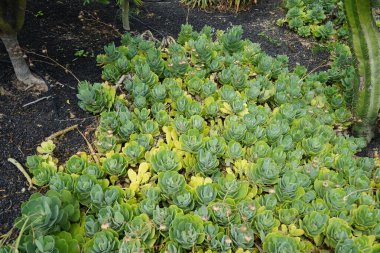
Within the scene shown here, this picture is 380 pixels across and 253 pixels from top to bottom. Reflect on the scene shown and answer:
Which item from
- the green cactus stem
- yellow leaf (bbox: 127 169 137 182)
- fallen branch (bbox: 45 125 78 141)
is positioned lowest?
fallen branch (bbox: 45 125 78 141)

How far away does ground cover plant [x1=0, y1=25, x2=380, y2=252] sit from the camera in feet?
5.04

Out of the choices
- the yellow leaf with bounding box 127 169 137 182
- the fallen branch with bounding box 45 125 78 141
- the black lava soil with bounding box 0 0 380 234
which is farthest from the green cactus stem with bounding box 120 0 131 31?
the yellow leaf with bounding box 127 169 137 182

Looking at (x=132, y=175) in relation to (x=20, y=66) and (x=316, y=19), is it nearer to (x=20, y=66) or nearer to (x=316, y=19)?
(x=20, y=66)

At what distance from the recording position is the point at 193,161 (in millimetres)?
1946

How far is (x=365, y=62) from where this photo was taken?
2.44 meters

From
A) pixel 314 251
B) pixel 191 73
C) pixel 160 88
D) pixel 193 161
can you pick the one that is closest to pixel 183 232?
pixel 193 161

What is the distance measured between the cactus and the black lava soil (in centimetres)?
28

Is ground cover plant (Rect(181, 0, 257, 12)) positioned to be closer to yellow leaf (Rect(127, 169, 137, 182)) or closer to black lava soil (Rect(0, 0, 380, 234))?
black lava soil (Rect(0, 0, 380, 234))

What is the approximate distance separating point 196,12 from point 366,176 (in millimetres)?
3309

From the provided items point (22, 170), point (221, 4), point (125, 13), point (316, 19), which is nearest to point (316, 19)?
point (316, 19)

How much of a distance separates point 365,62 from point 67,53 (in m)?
2.31

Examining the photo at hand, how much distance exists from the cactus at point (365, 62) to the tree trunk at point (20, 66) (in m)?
2.21

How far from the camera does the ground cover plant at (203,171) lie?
1536 millimetres

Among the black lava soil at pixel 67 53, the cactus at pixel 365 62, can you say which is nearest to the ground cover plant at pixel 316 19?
the black lava soil at pixel 67 53
